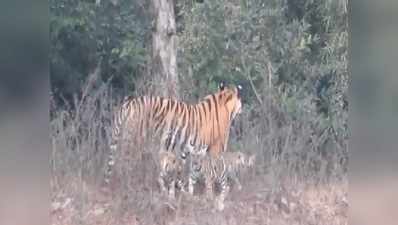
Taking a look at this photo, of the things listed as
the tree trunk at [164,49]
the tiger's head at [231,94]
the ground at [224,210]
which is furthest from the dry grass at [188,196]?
the tree trunk at [164,49]

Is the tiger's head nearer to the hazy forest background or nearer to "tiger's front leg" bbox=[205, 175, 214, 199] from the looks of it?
the hazy forest background

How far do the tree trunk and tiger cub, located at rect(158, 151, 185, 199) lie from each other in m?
0.45

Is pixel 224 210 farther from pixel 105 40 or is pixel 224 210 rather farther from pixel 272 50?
pixel 105 40

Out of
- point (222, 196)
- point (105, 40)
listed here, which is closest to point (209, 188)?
point (222, 196)

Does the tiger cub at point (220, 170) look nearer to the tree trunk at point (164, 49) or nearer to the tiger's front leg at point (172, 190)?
the tiger's front leg at point (172, 190)

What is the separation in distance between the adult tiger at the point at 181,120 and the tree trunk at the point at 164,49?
0.34ft

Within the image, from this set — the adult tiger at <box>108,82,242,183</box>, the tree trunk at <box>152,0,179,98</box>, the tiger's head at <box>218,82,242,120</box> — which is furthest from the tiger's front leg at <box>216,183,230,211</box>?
the tree trunk at <box>152,0,179,98</box>

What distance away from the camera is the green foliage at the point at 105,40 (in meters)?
6.41

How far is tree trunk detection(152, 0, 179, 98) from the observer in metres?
6.55

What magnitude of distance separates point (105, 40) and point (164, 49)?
0.43 meters

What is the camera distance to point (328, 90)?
6.64 metres
